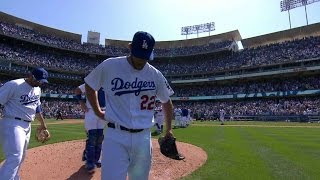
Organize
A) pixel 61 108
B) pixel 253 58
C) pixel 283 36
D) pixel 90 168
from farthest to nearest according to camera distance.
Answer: pixel 283 36 < pixel 253 58 < pixel 61 108 < pixel 90 168

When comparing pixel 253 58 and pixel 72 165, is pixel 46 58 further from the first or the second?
pixel 72 165

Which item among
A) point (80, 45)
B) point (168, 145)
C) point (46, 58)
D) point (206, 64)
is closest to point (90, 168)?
point (168, 145)

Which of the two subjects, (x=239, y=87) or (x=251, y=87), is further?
(x=239, y=87)

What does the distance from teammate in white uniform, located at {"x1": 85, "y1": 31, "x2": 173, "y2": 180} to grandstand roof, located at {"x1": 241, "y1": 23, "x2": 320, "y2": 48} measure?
60154 mm

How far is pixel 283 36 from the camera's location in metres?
60.8

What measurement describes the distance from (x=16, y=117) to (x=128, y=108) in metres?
3.01

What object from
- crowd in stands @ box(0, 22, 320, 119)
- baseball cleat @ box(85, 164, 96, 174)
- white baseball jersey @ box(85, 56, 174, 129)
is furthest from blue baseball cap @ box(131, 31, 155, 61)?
crowd in stands @ box(0, 22, 320, 119)

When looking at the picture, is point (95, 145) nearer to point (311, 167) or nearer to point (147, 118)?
point (147, 118)

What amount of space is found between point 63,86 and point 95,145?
55.8 m

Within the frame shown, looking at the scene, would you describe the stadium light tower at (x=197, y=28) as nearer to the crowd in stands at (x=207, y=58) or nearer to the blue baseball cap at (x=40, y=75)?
the crowd in stands at (x=207, y=58)

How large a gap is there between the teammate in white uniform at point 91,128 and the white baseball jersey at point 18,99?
162 centimetres

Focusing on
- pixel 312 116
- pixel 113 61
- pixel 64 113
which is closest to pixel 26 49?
pixel 64 113

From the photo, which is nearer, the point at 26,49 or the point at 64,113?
the point at 64,113

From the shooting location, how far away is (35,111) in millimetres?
6480
